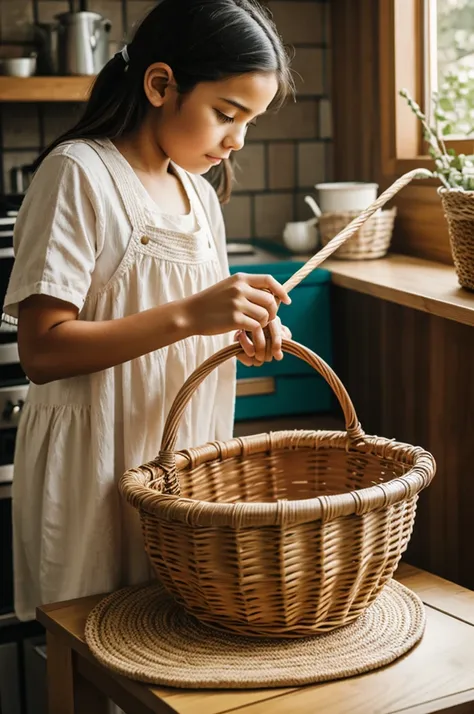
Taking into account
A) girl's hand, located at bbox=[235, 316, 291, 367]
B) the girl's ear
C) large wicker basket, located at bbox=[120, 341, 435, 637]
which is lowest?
large wicker basket, located at bbox=[120, 341, 435, 637]

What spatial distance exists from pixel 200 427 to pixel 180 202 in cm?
35

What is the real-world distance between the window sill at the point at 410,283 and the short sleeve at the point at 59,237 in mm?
586

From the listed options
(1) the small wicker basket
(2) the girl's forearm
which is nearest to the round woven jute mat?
(2) the girl's forearm

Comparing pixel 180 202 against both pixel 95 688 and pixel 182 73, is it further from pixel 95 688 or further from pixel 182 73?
pixel 95 688

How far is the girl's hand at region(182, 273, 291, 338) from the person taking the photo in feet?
4.45

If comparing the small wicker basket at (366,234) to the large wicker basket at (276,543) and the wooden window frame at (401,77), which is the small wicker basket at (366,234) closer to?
the wooden window frame at (401,77)

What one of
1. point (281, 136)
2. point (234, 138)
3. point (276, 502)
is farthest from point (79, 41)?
point (276, 502)

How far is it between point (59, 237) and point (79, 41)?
1.02 m

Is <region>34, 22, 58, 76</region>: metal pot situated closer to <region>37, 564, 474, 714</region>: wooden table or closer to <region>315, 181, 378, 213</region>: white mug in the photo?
<region>315, 181, 378, 213</region>: white mug

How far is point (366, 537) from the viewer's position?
1257mm

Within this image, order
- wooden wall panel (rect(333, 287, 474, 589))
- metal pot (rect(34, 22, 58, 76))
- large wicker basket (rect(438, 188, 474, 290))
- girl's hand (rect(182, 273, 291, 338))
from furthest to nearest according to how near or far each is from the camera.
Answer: metal pot (rect(34, 22, 58, 76))
wooden wall panel (rect(333, 287, 474, 589))
large wicker basket (rect(438, 188, 474, 290))
girl's hand (rect(182, 273, 291, 338))

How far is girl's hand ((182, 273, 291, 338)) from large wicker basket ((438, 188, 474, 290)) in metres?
0.43

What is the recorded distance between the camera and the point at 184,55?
4.75ft

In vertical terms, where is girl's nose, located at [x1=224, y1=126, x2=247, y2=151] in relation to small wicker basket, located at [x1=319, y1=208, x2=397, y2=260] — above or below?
above
